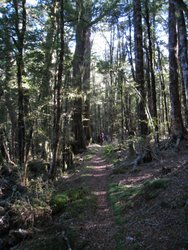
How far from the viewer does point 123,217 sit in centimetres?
730

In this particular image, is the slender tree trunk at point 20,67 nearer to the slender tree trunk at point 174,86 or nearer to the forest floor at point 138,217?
the forest floor at point 138,217

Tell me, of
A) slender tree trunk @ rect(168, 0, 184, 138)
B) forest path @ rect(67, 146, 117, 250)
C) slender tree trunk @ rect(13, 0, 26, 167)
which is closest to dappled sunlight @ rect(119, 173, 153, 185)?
forest path @ rect(67, 146, 117, 250)

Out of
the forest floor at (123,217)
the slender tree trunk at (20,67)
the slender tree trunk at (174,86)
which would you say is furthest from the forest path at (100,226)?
the slender tree trunk at (174,86)

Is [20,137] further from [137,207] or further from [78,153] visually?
[78,153]

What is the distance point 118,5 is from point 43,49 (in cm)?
599

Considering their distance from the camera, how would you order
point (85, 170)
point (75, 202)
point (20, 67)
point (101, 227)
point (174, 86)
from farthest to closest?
point (85, 170)
point (174, 86)
point (20, 67)
point (75, 202)
point (101, 227)

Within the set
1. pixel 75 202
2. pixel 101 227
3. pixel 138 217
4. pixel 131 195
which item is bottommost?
pixel 101 227

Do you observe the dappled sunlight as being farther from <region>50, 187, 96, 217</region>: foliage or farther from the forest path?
<region>50, 187, 96, 217</region>: foliage

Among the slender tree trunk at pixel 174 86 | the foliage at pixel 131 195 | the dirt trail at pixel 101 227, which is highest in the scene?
the slender tree trunk at pixel 174 86

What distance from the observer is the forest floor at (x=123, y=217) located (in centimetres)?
583

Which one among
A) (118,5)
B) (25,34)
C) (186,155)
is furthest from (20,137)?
(118,5)

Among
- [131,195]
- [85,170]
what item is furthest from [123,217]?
[85,170]

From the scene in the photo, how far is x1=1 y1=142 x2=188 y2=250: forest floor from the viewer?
583 centimetres

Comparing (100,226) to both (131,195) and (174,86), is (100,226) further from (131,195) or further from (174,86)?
(174,86)
